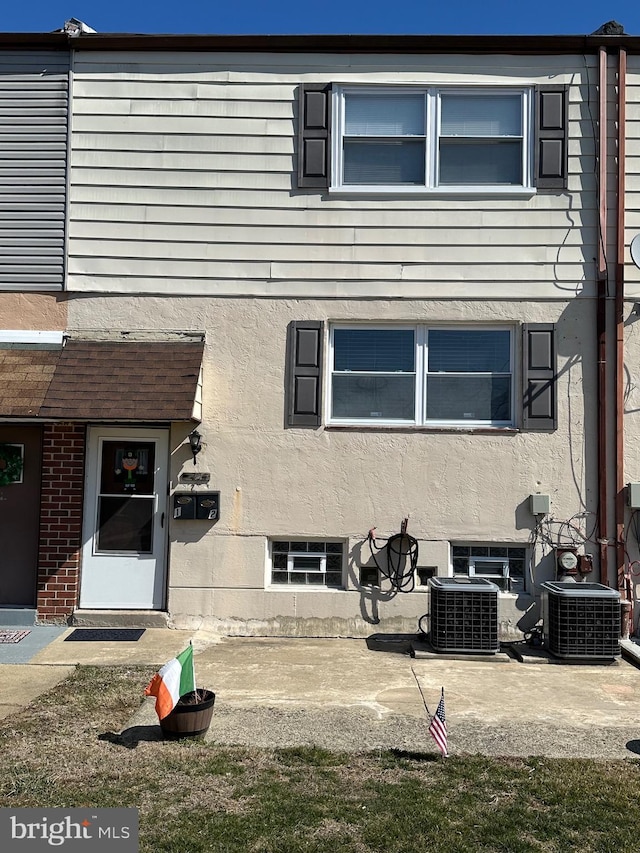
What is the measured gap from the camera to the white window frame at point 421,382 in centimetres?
794

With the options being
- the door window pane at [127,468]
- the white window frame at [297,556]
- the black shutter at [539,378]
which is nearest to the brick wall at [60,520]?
the door window pane at [127,468]

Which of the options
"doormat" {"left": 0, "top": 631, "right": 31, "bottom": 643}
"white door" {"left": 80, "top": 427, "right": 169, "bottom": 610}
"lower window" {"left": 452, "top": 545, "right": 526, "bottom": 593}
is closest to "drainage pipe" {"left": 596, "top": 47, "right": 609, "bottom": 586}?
"lower window" {"left": 452, "top": 545, "right": 526, "bottom": 593}

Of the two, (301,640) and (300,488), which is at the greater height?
(300,488)

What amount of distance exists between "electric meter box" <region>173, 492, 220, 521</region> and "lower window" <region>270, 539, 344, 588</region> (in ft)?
2.44

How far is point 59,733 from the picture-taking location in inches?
189

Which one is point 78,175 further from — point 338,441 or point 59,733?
point 59,733

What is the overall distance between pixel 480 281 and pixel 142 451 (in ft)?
13.7

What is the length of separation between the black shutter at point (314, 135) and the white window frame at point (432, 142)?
0.09 meters

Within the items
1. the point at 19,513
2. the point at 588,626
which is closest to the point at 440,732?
the point at 588,626

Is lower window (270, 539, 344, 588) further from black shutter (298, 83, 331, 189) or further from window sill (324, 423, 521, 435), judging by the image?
black shutter (298, 83, 331, 189)

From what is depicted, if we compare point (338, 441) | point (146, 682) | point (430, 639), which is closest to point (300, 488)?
point (338, 441)

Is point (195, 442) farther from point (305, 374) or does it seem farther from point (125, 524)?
point (305, 374)

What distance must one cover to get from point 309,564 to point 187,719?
10.9 ft

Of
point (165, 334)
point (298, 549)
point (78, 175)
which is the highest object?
point (78, 175)
